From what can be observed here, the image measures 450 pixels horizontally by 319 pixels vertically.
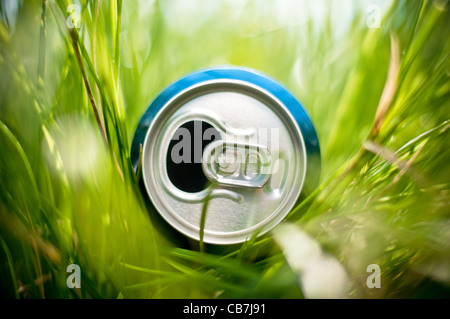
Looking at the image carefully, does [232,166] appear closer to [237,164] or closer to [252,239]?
[237,164]

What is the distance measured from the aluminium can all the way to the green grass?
3 centimetres

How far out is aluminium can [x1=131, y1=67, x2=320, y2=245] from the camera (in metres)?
0.45

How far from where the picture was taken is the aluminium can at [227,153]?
0.45 meters

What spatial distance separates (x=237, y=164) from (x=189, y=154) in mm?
74

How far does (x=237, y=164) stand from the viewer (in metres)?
0.45

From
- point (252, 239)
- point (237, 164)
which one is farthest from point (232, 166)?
point (252, 239)

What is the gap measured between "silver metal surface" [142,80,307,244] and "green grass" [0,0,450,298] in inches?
1.1

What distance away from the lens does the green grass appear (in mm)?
426
